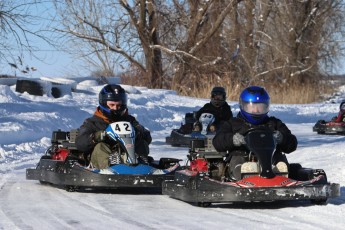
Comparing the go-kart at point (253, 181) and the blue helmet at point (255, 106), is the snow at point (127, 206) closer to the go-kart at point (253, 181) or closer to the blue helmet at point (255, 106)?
the go-kart at point (253, 181)

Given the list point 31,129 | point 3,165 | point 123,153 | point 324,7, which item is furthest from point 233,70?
point 123,153

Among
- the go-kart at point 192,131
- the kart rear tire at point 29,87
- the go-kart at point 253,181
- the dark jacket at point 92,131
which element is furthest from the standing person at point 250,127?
the kart rear tire at point 29,87

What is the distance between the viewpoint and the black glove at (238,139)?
8.35 meters

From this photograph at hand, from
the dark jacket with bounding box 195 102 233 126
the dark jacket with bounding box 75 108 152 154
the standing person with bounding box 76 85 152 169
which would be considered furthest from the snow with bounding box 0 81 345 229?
the dark jacket with bounding box 195 102 233 126

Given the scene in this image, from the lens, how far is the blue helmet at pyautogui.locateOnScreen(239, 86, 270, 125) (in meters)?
8.73

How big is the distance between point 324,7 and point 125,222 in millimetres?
43307

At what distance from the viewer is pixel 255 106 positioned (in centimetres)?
873

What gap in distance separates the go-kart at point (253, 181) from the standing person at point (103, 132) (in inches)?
44.8

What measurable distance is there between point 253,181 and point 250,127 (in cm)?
96

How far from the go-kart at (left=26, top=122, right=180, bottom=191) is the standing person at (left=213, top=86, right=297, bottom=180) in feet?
3.13

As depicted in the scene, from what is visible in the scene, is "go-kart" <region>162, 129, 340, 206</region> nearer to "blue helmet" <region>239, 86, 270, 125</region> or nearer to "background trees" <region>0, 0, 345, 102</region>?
"blue helmet" <region>239, 86, 270, 125</region>

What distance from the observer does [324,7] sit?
48.6m

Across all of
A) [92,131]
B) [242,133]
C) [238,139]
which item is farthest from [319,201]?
[92,131]

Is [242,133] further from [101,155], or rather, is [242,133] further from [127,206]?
[101,155]
